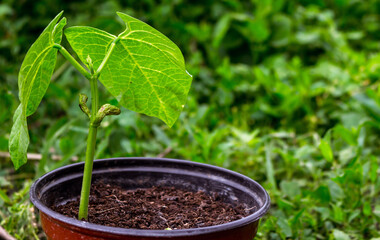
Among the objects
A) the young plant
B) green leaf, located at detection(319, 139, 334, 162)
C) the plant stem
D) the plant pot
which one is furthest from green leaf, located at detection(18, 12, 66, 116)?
green leaf, located at detection(319, 139, 334, 162)

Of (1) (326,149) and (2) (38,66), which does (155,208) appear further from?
(1) (326,149)

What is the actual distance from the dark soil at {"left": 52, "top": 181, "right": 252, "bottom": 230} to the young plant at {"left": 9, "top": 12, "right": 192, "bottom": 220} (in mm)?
109

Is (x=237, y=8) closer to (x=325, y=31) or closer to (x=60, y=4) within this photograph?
(x=325, y=31)

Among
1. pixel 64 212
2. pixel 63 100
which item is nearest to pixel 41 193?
pixel 64 212

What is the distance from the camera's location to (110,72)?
124 cm

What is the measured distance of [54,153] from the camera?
2.30 meters

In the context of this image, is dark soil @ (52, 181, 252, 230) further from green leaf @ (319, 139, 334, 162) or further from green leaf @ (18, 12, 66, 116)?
green leaf @ (319, 139, 334, 162)

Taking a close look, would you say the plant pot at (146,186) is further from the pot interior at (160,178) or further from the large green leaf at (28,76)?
the large green leaf at (28,76)

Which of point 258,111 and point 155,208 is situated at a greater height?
point 155,208

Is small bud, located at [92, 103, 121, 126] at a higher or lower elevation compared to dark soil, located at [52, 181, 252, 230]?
higher

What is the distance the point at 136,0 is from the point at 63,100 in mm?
1337

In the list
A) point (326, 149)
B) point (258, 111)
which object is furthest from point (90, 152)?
point (258, 111)

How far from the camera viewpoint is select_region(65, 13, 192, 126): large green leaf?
1.16m

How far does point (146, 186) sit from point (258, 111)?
1.65 metres
